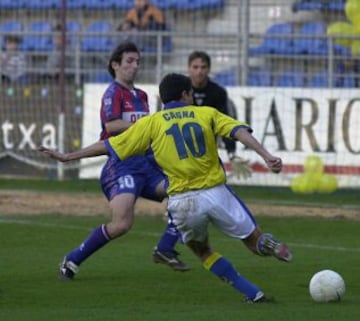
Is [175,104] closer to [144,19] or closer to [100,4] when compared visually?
[144,19]

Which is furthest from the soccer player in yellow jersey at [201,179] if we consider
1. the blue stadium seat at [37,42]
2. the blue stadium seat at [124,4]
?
the blue stadium seat at [124,4]

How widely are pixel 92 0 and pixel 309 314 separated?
54.6ft

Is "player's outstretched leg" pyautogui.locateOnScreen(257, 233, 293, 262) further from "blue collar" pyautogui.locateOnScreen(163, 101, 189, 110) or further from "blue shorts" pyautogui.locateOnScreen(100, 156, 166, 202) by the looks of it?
"blue shorts" pyautogui.locateOnScreen(100, 156, 166, 202)

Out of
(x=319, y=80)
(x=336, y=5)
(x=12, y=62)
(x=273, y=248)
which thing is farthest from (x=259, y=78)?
(x=273, y=248)

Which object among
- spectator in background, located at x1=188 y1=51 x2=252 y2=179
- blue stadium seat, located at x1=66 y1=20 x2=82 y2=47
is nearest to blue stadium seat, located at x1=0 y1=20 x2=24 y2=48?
blue stadium seat, located at x1=66 y1=20 x2=82 y2=47

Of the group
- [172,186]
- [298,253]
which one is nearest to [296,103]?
[298,253]

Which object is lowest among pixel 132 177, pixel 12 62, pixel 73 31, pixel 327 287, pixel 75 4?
pixel 327 287

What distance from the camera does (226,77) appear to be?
21.7 metres

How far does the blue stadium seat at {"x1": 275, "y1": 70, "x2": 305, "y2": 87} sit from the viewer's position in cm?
2114

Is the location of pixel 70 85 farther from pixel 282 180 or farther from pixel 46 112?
pixel 282 180

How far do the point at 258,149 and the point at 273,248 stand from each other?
2.46 ft

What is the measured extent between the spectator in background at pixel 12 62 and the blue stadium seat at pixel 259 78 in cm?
439

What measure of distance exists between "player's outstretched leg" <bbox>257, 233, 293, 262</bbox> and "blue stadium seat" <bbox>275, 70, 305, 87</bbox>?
1235 centimetres

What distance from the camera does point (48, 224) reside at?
1551cm
